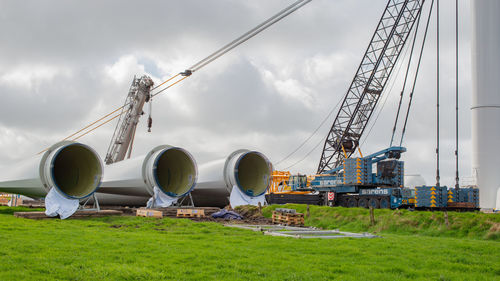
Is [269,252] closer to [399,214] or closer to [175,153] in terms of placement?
[399,214]

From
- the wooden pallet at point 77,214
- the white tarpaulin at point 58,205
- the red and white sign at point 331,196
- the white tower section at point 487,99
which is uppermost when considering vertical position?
the white tower section at point 487,99

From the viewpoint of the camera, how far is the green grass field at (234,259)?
718 cm

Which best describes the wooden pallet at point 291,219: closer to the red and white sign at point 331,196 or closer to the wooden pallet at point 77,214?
the wooden pallet at point 77,214

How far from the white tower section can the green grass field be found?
81.6 ft

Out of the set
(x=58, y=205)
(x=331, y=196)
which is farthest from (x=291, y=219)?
(x=331, y=196)

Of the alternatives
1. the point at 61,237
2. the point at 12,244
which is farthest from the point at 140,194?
the point at 12,244

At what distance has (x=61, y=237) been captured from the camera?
36.6 feet

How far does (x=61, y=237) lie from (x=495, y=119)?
107ft

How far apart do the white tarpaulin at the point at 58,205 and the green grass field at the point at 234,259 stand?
676 cm

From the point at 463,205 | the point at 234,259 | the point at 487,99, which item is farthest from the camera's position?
the point at 487,99

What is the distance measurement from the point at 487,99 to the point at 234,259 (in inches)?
1241

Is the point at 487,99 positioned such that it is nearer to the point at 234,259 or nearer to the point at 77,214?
the point at 77,214

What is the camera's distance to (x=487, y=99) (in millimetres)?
33688

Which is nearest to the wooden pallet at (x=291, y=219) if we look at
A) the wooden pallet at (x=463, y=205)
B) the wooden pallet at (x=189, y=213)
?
the wooden pallet at (x=189, y=213)
